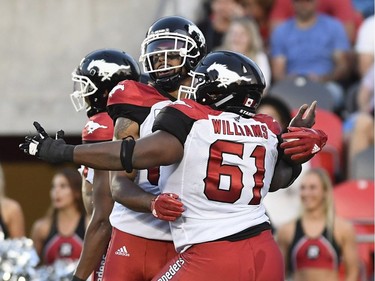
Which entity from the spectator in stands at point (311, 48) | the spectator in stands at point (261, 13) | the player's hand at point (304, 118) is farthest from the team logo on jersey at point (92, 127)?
the spectator in stands at point (261, 13)

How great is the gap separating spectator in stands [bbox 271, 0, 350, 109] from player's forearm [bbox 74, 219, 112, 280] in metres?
5.39

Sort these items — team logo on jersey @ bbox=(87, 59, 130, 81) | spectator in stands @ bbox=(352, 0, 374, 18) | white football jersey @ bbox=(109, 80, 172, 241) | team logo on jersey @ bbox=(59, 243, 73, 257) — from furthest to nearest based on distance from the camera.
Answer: spectator in stands @ bbox=(352, 0, 374, 18) < team logo on jersey @ bbox=(59, 243, 73, 257) < team logo on jersey @ bbox=(87, 59, 130, 81) < white football jersey @ bbox=(109, 80, 172, 241)

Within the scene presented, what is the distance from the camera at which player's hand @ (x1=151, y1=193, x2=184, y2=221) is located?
528cm

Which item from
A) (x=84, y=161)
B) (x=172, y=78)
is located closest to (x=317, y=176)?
(x=172, y=78)

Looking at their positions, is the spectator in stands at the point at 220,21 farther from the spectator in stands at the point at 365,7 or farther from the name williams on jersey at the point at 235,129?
the name williams on jersey at the point at 235,129

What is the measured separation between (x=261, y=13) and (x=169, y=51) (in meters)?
6.33

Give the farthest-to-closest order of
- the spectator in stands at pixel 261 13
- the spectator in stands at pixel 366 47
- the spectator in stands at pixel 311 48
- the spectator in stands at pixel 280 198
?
the spectator in stands at pixel 261 13 → the spectator in stands at pixel 311 48 → the spectator in stands at pixel 366 47 → the spectator in stands at pixel 280 198

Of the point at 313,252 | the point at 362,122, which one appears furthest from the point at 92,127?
the point at 362,122

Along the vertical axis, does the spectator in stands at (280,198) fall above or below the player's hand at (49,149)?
above

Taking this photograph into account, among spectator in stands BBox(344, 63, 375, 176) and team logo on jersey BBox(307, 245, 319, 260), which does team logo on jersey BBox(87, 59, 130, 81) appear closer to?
team logo on jersey BBox(307, 245, 319, 260)

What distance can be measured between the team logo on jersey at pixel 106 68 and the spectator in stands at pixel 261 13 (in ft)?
18.5

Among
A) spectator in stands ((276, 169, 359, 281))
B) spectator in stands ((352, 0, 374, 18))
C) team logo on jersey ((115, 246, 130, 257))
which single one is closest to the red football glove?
team logo on jersey ((115, 246, 130, 257))

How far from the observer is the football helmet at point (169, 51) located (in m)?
5.82

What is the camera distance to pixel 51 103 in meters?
11.6
